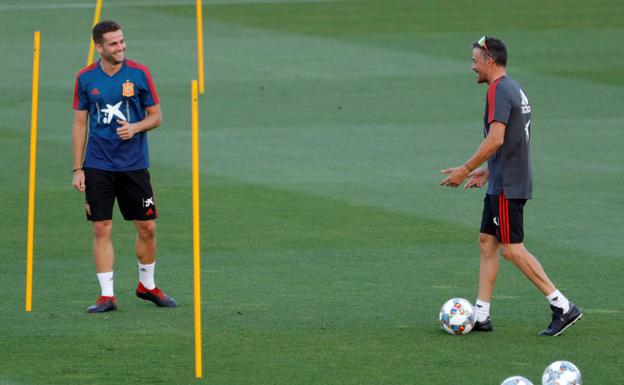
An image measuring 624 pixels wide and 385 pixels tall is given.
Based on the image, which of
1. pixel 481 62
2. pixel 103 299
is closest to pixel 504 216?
pixel 481 62

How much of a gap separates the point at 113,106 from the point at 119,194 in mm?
763

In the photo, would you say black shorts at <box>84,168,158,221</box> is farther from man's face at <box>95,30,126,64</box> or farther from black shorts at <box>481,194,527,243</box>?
black shorts at <box>481,194,527,243</box>

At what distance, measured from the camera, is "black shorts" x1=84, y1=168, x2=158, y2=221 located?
11336 mm

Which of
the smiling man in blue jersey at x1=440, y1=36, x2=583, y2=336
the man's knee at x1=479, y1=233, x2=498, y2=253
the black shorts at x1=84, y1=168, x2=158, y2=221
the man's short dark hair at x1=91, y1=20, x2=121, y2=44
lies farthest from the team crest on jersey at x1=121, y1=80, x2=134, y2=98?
the man's knee at x1=479, y1=233, x2=498, y2=253

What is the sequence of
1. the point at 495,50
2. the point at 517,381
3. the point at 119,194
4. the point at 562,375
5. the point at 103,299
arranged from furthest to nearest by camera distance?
1. the point at 119,194
2. the point at 103,299
3. the point at 495,50
4. the point at 562,375
5. the point at 517,381

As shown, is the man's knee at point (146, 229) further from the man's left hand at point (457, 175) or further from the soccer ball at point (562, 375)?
the soccer ball at point (562, 375)

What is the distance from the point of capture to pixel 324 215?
51.1ft

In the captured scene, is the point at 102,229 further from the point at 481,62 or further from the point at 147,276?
the point at 481,62

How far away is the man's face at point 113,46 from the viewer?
11.0 m

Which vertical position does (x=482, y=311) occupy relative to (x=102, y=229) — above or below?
below

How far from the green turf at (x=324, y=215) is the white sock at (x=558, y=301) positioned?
0.24 meters

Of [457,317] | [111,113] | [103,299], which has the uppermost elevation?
[111,113]

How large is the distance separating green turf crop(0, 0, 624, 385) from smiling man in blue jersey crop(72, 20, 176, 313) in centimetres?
56

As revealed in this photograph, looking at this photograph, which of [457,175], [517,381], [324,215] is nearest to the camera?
[517,381]
